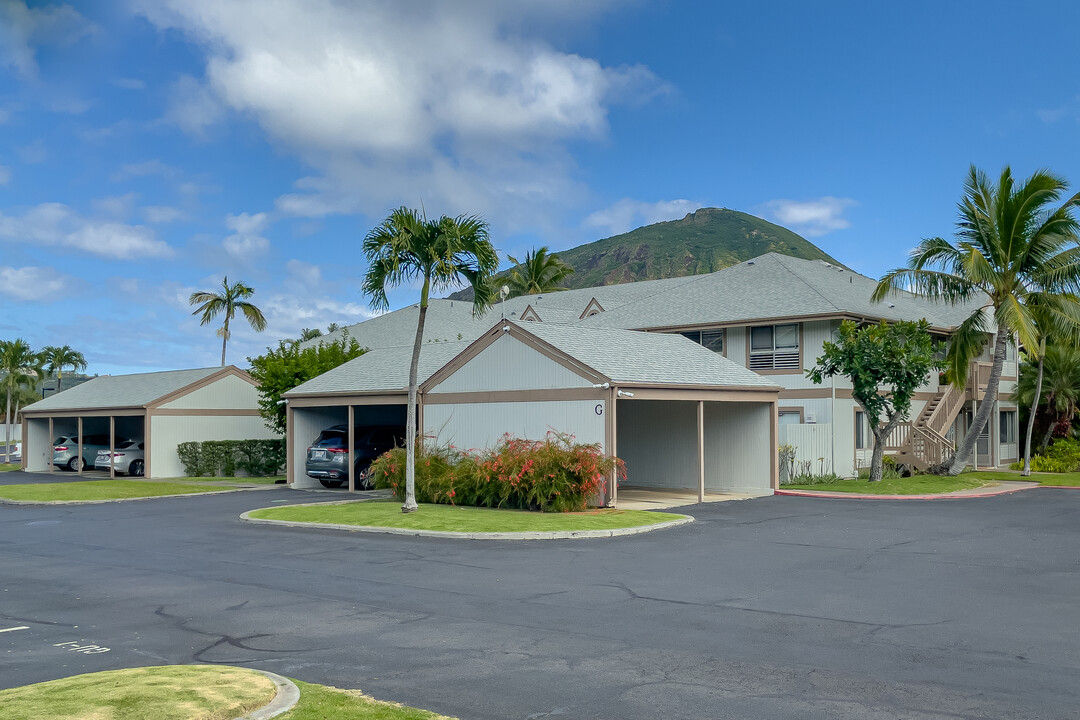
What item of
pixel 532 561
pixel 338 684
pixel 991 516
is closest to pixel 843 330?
pixel 991 516

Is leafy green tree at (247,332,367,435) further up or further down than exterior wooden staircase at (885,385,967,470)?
further up

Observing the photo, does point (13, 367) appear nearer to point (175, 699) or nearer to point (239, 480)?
point (239, 480)

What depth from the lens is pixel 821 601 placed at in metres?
11.2

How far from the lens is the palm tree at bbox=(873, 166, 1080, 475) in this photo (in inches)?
1112

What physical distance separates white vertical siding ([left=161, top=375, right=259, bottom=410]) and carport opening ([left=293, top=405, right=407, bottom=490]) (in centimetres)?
858

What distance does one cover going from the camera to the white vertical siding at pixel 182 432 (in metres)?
37.4

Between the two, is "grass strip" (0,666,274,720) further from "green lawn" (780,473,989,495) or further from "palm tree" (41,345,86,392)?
"palm tree" (41,345,86,392)

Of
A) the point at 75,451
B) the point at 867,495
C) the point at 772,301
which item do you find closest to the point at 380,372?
the point at 772,301

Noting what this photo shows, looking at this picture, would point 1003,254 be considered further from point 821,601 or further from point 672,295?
point 821,601

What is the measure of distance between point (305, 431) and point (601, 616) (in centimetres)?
2357

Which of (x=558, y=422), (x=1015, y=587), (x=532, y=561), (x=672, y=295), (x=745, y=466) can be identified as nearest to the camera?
(x=1015, y=587)

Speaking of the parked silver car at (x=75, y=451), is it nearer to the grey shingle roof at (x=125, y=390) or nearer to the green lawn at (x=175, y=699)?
the grey shingle roof at (x=125, y=390)

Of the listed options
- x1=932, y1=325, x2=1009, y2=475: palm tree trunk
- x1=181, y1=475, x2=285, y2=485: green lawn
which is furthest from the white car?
x1=932, y1=325, x2=1009, y2=475: palm tree trunk

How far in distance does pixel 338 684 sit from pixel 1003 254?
1058 inches
